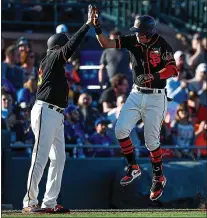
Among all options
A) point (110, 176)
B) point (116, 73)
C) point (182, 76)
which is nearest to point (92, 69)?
point (116, 73)

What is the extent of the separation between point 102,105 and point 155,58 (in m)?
5.04

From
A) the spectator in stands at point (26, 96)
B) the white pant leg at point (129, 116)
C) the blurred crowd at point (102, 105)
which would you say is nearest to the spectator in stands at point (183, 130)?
the blurred crowd at point (102, 105)

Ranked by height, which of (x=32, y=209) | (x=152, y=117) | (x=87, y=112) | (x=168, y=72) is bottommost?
Result: (x=32, y=209)

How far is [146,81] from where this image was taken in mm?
12961

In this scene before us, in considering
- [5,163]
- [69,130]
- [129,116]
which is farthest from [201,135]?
[129,116]

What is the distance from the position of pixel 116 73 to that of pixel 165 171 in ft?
10.3

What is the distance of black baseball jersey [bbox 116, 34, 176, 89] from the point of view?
1299cm

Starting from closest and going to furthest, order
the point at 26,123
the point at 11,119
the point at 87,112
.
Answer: the point at 11,119, the point at 26,123, the point at 87,112

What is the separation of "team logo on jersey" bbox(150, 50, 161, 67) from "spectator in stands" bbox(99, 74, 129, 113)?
4.79 metres

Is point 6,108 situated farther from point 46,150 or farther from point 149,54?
point 149,54

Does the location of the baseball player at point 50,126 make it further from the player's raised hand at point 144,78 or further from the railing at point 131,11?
the railing at point 131,11

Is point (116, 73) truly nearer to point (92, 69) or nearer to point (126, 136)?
point (92, 69)

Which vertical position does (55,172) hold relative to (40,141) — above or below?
below

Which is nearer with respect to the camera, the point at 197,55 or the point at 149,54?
the point at 149,54
